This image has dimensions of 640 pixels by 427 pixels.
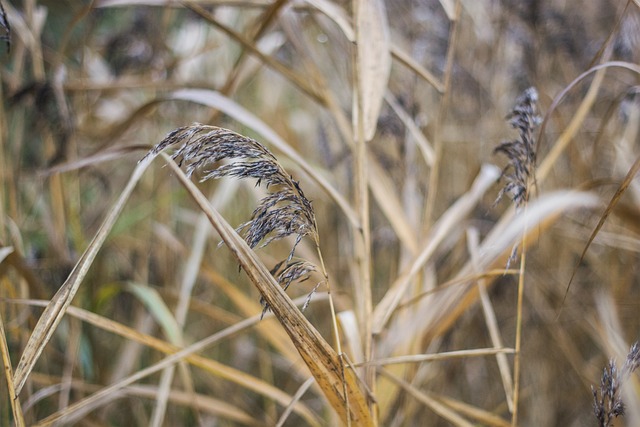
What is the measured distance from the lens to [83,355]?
110 cm

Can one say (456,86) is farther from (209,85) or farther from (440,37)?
(209,85)

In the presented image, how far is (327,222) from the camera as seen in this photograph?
5.09 feet

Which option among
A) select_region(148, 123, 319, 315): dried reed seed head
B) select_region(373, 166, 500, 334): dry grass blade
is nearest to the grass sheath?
select_region(148, 123, 319, 315): dried reed seed head

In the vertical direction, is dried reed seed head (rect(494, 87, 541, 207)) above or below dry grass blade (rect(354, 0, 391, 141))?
below

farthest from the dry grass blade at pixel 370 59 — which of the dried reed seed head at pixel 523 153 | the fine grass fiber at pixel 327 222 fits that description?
the dried reed seed head at pixel 523 153

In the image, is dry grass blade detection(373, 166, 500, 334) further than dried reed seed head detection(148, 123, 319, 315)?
Yes

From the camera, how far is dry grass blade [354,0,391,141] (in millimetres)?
715

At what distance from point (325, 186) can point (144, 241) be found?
30.3 inches

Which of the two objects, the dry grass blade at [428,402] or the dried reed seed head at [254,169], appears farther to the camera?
the dry grass blade at [428,402]

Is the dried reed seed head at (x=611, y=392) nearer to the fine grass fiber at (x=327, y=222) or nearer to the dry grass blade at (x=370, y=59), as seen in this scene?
the fine grass fiber at (x=327, y=222)

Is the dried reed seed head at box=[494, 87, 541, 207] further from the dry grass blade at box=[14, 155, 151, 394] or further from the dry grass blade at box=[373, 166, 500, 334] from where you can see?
the dry grass blade at box=[14, 155, 151, 394]

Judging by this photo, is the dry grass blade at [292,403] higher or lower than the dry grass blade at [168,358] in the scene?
lower

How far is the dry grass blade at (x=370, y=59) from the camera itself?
0.72 m

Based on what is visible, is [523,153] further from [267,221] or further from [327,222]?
[327,222]
